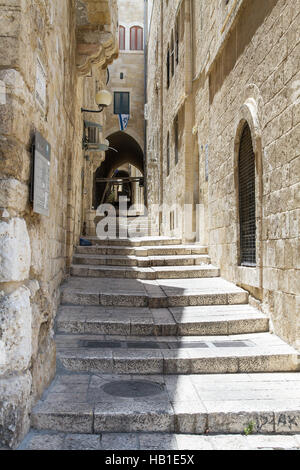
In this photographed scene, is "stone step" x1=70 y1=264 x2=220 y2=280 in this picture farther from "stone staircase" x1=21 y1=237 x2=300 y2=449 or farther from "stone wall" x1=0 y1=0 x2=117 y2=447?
"stone wall" x1=0 y1=0 x2=117 y2=447

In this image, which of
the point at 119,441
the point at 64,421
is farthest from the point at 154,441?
the point at 64,421

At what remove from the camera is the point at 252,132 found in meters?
5.65

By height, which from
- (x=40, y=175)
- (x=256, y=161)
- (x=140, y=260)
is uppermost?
(x=256, y=161)

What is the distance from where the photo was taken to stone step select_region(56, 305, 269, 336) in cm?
491

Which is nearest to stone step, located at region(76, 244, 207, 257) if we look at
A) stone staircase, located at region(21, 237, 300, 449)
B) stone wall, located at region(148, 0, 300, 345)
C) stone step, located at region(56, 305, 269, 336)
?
stone wall, located at region(148, 0, 300, 345)

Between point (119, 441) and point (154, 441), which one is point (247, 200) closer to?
point (154, 441)

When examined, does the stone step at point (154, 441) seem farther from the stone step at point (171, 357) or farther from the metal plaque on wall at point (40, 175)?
the metal plaque on wall at point (40, 175)

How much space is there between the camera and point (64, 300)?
5.76 metres

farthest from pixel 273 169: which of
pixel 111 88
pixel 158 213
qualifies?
pixel 111 88

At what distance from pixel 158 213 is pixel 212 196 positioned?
784 centimetres

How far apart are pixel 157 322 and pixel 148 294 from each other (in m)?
1.07

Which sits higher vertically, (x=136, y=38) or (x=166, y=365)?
(x=136, y=38)

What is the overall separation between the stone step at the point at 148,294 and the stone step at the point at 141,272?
0.50m
